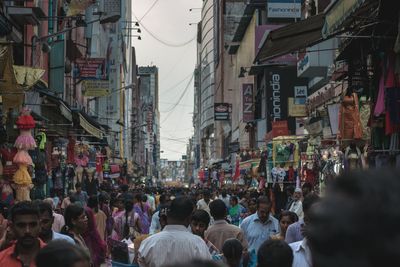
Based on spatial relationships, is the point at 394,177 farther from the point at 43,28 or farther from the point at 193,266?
the point at 43,28

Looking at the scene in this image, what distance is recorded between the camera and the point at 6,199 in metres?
16.2

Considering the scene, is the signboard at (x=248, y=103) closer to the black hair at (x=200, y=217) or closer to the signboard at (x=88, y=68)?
the signboard at (x=88, y=68)

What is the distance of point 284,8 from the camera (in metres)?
46.2

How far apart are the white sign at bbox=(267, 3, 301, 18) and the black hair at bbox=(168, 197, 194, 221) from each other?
38.7 m

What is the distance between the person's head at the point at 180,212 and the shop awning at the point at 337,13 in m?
3.55

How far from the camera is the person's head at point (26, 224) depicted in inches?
214

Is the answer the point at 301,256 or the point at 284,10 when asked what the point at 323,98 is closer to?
the point at 301,256

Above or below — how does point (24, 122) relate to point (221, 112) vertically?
below

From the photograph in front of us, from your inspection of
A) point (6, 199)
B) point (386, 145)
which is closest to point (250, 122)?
point (6, 199)

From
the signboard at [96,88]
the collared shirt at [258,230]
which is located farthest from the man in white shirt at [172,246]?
the signboard at [96,88]

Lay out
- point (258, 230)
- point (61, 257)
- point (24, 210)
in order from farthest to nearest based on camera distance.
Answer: point (258, 230)
point (24, 210)
point (61, 257)

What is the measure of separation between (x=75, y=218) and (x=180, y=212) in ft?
5.71

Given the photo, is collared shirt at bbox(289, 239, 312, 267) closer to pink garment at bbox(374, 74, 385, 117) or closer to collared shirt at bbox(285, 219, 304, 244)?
collared shirt at bbox(285, 219, 304, 244)

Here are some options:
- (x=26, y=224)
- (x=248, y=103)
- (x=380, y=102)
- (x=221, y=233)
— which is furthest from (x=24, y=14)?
(x=248, y=103)
